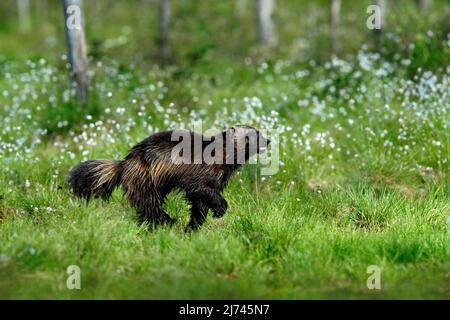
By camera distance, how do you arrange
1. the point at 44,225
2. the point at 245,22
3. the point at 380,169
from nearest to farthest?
the point at 44,225
the point at 380,169
the point at 245,22

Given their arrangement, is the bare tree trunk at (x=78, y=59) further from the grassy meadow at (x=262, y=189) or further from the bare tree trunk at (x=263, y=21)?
the bare tree trunk at (x=263, y=21)

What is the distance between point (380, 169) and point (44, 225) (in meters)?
4.22

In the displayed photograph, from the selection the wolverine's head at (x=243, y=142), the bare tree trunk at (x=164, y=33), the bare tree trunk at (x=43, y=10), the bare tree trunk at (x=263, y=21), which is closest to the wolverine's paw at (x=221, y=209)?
the wolverine's head at (x=243, y=142)

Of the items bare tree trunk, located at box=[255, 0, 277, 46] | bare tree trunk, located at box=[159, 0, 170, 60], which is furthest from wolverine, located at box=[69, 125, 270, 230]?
bare tree trunk, located at box=[255, 0, 277, 46]

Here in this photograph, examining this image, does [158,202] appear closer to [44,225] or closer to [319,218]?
[44,225]

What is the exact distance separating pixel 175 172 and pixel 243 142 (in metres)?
0.79

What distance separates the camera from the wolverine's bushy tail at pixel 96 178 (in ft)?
22.2

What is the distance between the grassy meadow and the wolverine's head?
2.03 ft

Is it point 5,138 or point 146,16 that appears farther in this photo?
point 146,16

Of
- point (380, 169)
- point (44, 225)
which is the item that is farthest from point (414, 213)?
point (44, 225)

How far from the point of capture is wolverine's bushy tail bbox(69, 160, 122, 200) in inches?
267

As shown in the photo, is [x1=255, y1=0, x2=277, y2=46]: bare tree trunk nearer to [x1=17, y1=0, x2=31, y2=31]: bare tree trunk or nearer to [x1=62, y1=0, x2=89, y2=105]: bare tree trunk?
[x1=62, y1=0, x2=89, y2=105]: bare tree trunk
